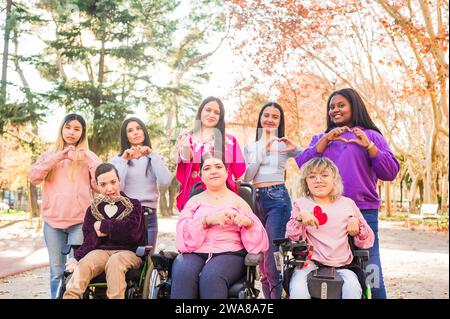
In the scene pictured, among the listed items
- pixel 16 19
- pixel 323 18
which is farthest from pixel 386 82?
pixel 16 19

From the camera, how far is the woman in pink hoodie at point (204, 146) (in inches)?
139

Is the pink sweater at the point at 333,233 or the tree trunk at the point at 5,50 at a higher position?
the tree trunk at the point at 5,50

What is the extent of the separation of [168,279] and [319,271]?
898mm

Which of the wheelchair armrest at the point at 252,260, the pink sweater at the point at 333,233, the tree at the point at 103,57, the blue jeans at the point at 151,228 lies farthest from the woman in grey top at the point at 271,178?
the tree at the point at 103,57

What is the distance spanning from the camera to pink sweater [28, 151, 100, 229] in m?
3.56

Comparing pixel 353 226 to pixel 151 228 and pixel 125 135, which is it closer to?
pixel 151 228

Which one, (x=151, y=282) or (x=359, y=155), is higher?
(x=359, y=155)

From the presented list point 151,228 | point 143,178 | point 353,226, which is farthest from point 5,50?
point 353,226

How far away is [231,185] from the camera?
10.8 feet

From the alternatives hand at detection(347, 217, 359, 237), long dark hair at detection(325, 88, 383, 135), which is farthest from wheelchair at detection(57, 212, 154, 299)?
long dark hair at detection(325, 88, 383, 135)

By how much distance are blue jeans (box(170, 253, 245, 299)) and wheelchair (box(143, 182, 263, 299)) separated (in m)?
0.05

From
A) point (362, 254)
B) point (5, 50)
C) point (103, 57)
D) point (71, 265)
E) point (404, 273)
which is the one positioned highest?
point (103, 57)

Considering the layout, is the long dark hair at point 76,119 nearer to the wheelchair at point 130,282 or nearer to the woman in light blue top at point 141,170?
the woman in light blue top at point 141,170
